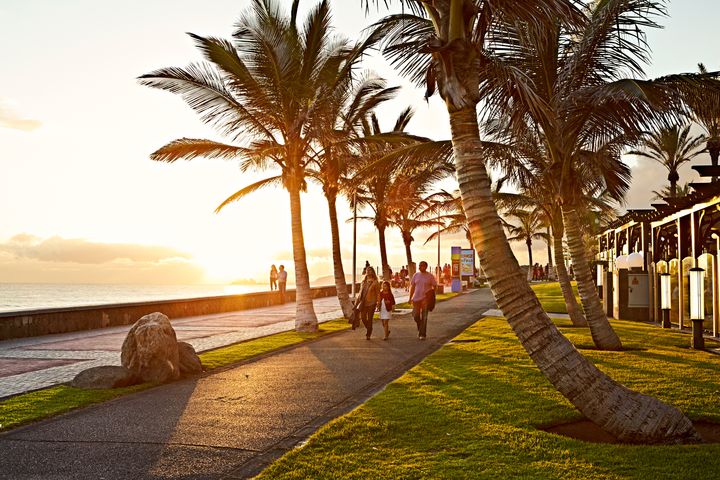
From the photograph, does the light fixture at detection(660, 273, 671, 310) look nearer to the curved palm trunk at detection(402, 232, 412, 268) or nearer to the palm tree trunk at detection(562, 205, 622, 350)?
the palm tree trunk at detection(562, 205, 622, 350)

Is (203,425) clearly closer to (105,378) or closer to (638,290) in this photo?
(105,378)

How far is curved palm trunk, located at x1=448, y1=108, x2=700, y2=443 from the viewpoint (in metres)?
5.84

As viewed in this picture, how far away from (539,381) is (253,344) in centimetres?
731

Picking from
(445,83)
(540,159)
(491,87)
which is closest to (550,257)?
(540,159)

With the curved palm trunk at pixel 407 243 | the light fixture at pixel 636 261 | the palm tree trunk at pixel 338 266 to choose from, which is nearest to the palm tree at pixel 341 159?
the palm tree trunk at pixel 338 266

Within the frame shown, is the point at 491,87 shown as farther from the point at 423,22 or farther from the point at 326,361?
the point at 326,361

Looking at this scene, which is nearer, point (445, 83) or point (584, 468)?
point (584, 468)

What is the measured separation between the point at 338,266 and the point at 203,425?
1438 cm

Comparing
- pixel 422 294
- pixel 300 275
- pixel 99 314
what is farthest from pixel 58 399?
pixel 99 314

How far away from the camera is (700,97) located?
10.0 m

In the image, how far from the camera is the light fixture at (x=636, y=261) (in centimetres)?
2175

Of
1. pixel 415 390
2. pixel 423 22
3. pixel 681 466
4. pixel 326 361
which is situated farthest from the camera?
pixel 326 361

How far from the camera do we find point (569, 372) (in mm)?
5918

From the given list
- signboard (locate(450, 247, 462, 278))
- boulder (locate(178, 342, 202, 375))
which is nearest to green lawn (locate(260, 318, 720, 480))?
boulder (locate(178, 342, 202, 375))
